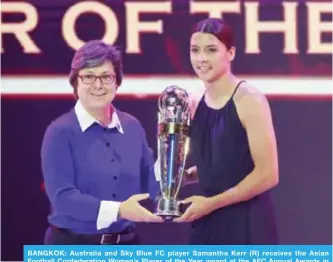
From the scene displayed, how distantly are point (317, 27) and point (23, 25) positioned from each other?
1046 millimetres

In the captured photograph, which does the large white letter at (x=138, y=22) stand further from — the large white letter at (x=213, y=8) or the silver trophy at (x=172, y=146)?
the silver trophy at (x=172, y=146)

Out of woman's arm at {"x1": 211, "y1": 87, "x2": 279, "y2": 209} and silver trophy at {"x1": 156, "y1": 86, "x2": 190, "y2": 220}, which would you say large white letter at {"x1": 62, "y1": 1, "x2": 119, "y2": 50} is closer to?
silver trophy at {"x1": 156, "y1": 86, "x2": 190, "y2": 220}

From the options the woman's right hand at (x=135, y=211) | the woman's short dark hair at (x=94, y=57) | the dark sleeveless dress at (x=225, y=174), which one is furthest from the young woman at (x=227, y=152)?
the woman's short dark hair at (x=94, y=57)

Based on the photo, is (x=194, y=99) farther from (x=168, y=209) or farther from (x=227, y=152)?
(x=168, y=209)

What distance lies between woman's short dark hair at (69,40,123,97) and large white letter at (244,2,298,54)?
462 millimetres

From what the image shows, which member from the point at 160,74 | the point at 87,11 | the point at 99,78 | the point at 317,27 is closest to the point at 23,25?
the point at 87,11

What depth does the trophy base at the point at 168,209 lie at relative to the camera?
254 cm

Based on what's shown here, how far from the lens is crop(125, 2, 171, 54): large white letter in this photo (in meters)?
2.64

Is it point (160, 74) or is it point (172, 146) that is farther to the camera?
point (160, 74)

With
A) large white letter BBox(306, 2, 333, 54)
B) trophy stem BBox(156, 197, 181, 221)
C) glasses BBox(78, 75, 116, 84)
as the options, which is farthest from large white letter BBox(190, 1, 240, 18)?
trophy stem BBox(156, 197, 181, 221)

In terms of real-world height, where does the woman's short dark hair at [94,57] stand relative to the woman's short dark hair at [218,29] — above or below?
below

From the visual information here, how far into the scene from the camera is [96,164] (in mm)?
2529
